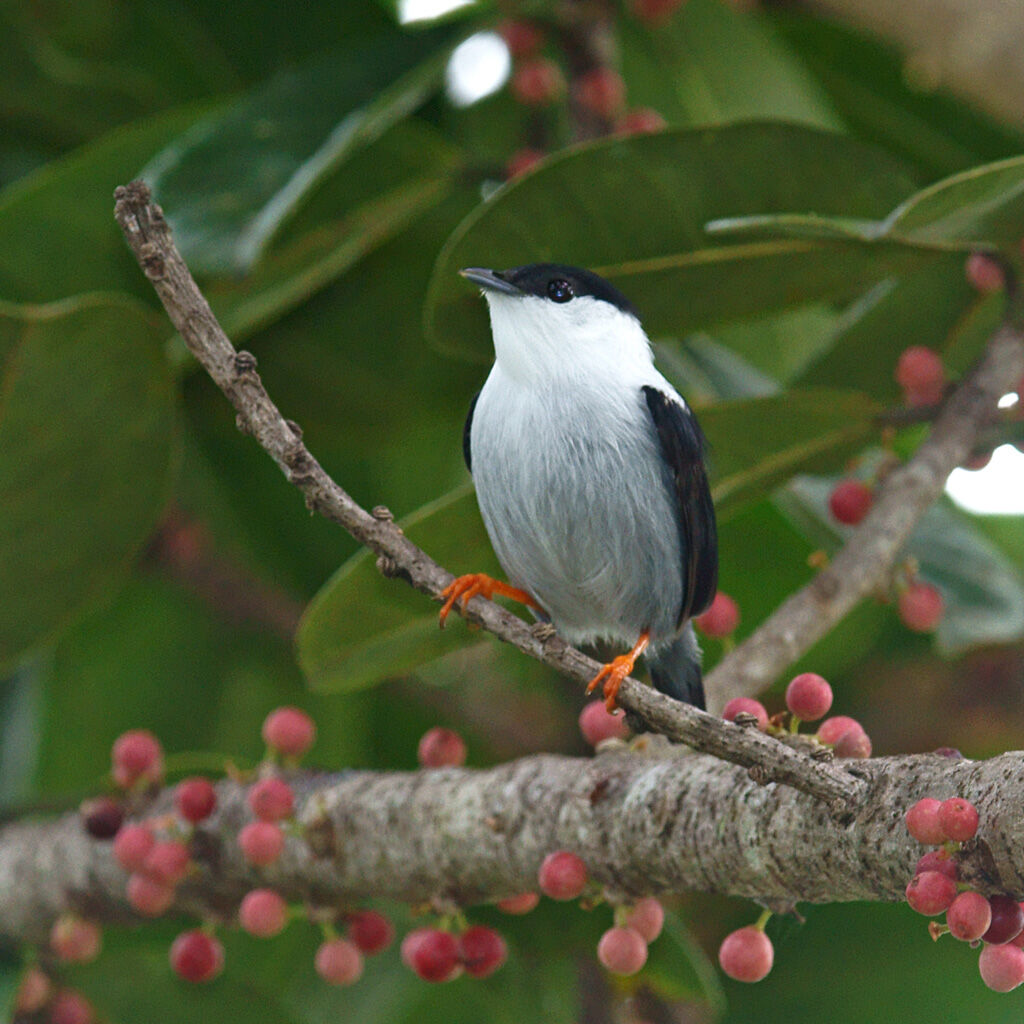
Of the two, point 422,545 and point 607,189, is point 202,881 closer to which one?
point 422,545

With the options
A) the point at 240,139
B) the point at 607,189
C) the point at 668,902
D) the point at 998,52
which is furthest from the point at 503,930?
the point at 998,52

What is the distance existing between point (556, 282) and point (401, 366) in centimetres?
101

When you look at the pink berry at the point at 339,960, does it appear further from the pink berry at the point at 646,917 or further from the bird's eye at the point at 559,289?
the bird's eye at the point at 559,289

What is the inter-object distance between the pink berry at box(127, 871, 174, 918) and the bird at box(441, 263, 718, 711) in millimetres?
829

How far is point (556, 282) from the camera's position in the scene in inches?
86.0

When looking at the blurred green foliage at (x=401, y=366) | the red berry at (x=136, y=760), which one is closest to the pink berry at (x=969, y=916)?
the blurred green foliage at (x=401, y=366)

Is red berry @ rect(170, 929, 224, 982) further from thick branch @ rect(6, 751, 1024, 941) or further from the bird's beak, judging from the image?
the bird's beak

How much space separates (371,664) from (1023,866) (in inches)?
51.1

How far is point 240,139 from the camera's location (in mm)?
2656

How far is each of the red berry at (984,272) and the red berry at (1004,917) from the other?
1.44 meters

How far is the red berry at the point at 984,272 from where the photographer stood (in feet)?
7.71

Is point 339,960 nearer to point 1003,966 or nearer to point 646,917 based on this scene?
point 646,917

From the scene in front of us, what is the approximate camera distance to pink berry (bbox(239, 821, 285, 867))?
6.98 feet

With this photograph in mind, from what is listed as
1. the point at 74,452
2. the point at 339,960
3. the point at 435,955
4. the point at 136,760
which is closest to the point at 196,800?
the point at 136,760
